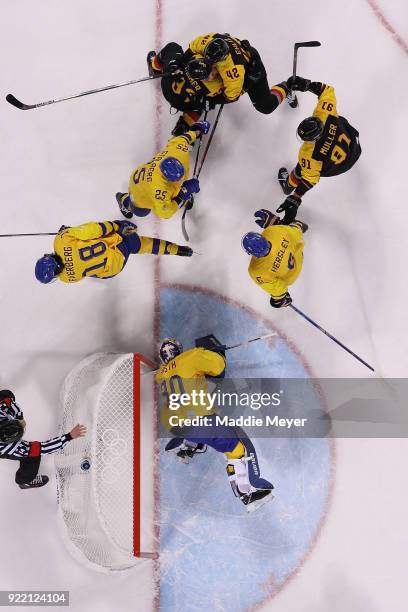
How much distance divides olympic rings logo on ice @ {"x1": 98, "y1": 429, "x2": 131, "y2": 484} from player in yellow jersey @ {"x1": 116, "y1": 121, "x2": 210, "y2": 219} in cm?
157

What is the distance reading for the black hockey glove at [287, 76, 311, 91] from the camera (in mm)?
4250

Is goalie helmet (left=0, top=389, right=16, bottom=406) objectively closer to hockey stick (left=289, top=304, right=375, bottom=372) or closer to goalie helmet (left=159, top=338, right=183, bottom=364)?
goalie helmet (left=159, top=338, right=183, bottom=364)

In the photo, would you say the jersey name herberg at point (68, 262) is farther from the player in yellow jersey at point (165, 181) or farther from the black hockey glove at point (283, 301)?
the black hockey glove at point (283, 301)

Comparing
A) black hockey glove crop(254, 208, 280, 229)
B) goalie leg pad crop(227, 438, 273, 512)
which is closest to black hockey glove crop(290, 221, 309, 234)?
black hockey glove crop(254, 208, 280, 229)

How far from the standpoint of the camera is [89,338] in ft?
15.3

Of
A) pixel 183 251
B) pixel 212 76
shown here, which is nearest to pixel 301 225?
pixel 183 251

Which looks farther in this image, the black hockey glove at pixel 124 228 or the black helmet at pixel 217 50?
the black hockey glove at pixel 124 228

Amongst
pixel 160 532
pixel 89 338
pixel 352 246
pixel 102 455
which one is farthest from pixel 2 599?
pixel 352 246

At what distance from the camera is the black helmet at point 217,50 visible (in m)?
3.79

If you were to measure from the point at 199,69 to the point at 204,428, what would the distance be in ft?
7.87

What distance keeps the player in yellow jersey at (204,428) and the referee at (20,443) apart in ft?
2.32

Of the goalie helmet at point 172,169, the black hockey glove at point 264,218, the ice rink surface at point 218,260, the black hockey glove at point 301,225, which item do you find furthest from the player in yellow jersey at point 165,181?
the black hockey glove at point 301,225

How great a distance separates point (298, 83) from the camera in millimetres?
4277

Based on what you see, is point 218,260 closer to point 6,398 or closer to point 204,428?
point 204,428
